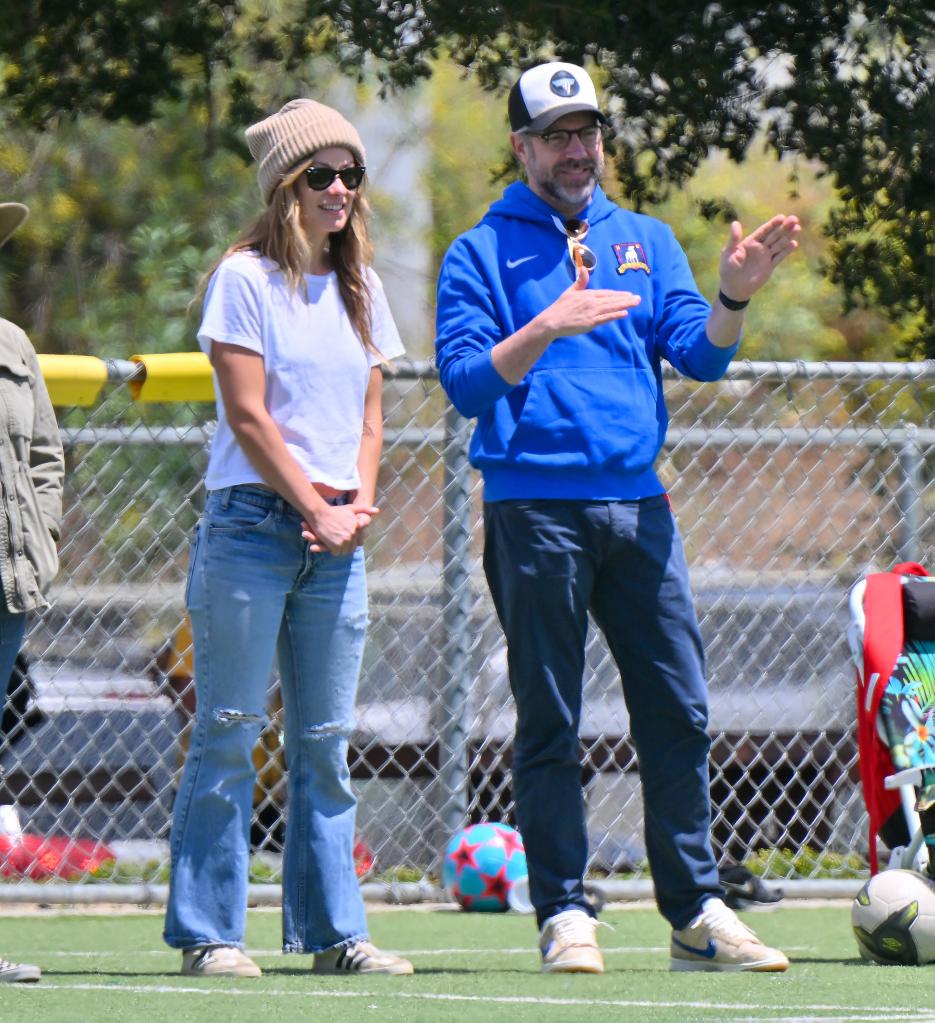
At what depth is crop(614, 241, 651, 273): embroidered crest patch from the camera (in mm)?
4898

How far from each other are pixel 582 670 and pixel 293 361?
1031mm

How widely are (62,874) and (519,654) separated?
2.78 meters

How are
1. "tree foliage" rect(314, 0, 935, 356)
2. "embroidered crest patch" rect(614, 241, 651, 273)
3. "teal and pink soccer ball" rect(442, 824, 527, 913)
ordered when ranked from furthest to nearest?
"tree foliage" rect(314, 0, 935, 356)
"teal and pink soccer ball" rect(442, 824, 527, 913)
"embroidered crest patch" rect(614, 241, 651, 273)

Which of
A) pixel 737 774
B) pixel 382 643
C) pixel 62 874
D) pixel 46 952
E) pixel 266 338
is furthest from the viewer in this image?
pixel 737 774

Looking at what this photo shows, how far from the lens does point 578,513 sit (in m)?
4.76

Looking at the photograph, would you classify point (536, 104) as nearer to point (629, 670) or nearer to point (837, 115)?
point (629, 670)

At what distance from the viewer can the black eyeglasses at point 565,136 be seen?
486 centimetres

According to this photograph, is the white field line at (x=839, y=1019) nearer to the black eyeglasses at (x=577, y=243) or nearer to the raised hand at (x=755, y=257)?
the raised hand at (x=755, y=257)

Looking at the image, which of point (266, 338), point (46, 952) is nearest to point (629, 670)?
point (266, 338)

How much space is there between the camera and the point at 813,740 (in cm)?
780

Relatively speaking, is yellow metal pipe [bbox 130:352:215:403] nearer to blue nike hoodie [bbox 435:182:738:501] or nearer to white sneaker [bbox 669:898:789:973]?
blue nike hoodie [bbox 435:182:738:501]

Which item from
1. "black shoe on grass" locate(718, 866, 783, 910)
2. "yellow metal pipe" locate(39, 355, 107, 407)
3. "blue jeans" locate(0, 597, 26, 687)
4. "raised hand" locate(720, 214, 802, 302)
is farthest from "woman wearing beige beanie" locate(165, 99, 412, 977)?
"black shoe on grass" locate(718, 866, 783, 910)

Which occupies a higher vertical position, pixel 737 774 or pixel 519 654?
pixel 519 654

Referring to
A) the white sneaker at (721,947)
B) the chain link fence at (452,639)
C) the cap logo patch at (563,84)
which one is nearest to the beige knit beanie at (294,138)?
the cap logo patch at (563,84)
